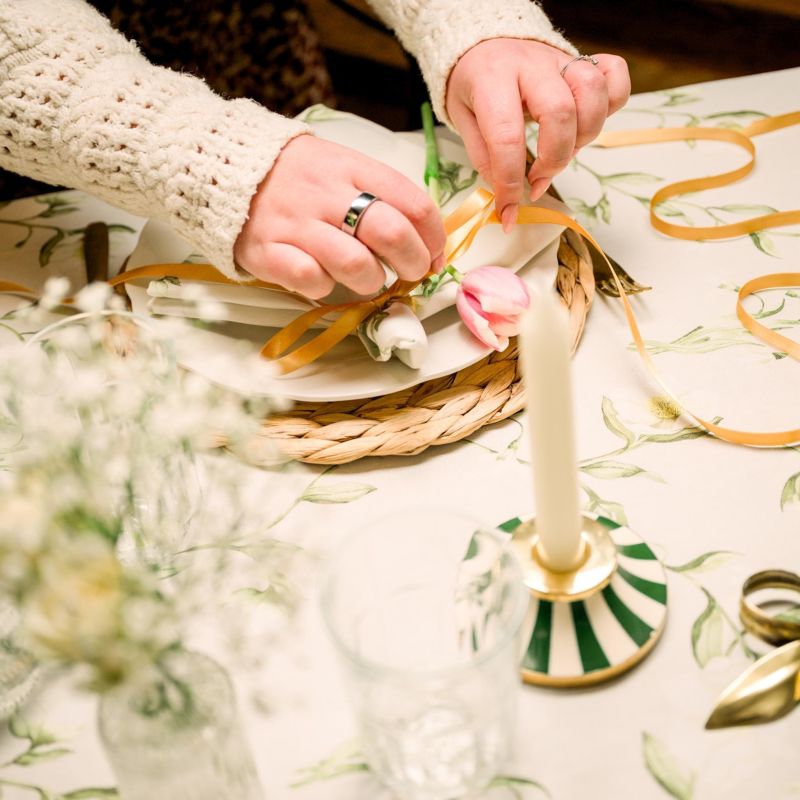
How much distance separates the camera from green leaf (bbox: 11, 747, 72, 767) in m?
0.51

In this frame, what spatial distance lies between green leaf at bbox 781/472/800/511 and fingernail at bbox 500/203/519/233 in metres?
0.29

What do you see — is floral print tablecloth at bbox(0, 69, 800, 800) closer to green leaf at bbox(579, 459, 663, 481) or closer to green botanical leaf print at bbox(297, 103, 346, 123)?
green leaf at bbox(579, 459, 663, 481)

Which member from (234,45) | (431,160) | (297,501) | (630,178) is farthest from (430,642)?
(234,45)

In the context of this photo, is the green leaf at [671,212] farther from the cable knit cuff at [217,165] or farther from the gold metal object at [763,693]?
the gold metal object at [763,693]

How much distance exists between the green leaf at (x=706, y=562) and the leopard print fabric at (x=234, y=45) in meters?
0.85

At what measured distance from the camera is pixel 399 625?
1.59ft

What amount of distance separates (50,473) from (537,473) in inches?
8.8

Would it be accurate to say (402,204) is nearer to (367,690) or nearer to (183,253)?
(183,253)

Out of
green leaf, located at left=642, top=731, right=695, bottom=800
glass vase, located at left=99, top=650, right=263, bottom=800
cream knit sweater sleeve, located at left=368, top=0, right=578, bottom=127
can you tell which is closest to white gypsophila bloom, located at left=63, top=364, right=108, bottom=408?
glass vase, located at left=99, top=650, right=263, bottom=800

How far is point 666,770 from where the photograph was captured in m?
0.46

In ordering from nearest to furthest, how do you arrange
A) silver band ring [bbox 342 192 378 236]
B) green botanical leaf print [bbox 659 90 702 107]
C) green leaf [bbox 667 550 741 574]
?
1. green leaf [bbox 667 550 741 574]
2. silver band ring [bbox 342 192 378 236]
3. green botanical leaf print [bbox 659 90 702 107]

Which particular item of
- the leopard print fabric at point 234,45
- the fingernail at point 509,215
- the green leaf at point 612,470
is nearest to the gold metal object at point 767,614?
the green leaf at point 612,470

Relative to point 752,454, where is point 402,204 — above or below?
above

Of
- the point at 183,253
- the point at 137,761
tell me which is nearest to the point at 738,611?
the point at 137,761
